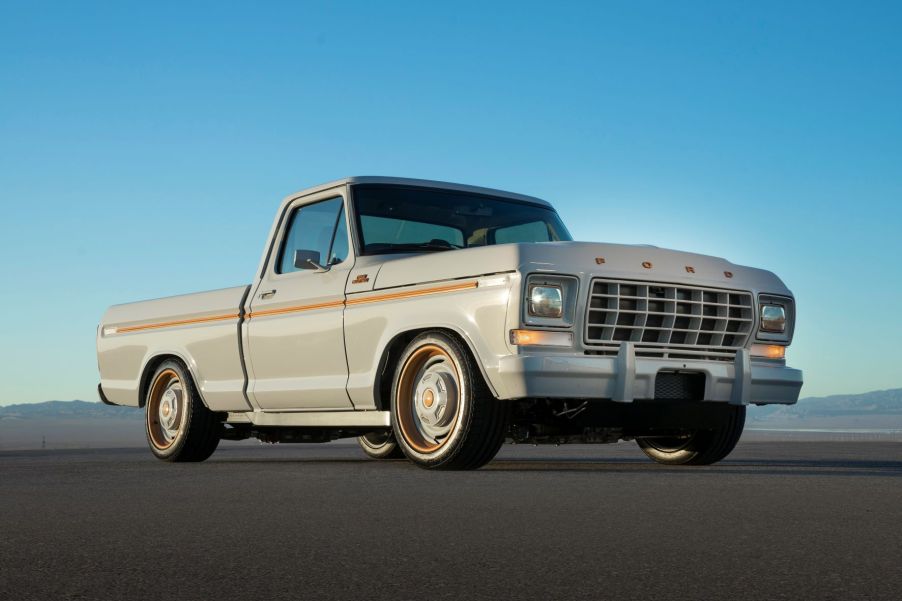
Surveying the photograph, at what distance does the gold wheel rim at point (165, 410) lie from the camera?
36.3 feet

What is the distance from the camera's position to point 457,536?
16.0ft

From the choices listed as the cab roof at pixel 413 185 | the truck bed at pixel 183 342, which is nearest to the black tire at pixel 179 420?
the truck bed at pixel 183 342

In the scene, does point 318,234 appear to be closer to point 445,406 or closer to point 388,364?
point 388,364

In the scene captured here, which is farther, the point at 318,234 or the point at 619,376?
the point at 318,234

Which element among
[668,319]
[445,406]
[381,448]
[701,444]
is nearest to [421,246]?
[445,406]

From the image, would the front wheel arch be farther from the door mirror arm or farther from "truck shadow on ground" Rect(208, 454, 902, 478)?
the door mirror arm

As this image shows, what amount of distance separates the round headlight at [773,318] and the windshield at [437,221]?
1.88m

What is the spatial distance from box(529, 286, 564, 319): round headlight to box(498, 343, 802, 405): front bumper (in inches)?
10.6

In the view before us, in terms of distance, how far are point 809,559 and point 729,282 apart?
4.62 meters

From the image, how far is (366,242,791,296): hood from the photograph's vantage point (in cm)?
775

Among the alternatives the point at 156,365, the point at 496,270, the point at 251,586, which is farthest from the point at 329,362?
the point at 251,586

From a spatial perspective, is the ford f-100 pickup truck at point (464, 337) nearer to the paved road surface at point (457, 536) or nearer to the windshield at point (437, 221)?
the windshield at point (437, 221)

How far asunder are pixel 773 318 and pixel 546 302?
2.18m

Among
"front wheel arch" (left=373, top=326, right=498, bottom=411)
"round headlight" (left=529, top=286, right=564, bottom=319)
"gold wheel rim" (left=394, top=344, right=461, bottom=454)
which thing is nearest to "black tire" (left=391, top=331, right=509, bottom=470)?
"gold wheel rim" (left=394, top=344, right=461, bottom=454)
